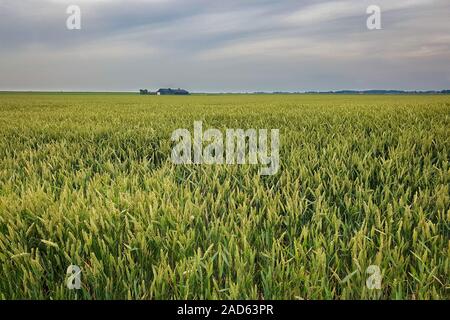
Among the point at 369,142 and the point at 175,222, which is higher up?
the point at 369,142

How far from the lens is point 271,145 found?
4000 millimetres

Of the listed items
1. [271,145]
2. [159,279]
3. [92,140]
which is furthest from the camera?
[92,140]

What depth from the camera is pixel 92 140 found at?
15.3ft

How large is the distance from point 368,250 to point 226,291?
69 cm
